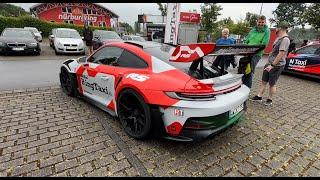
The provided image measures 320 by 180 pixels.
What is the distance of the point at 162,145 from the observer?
3.38 metres

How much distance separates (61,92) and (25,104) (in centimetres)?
101

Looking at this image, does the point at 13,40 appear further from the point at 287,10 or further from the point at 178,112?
the point at 287,10

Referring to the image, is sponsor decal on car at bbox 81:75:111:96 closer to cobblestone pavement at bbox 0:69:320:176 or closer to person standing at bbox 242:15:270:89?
cobblestone pavement at bbox 0:69:320:176

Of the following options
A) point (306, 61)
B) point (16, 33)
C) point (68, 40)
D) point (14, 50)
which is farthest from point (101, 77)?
point (16, 33)

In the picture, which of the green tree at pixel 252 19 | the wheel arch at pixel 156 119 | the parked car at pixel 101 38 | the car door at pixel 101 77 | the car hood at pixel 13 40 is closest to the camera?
the wheel arch at pixel 156 119

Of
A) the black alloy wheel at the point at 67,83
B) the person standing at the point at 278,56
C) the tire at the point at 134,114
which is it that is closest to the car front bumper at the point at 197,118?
the tire at the point at 134,114

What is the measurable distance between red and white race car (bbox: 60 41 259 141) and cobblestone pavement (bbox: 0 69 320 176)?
0.32 metres

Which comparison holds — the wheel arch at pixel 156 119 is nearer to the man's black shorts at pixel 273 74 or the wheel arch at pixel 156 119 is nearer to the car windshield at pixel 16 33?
the man's black shorts at pixel 273 74

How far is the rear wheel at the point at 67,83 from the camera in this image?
5.05 meters

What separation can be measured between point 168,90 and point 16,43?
35.3 feet

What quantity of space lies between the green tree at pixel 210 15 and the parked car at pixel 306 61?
92.8ft

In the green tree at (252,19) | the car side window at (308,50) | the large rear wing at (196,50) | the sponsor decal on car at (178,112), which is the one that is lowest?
the sponsor decal on car at (178,112)

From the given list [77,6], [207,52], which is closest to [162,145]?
[207,52]

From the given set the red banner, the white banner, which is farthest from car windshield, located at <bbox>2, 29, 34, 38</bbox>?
the red banner
